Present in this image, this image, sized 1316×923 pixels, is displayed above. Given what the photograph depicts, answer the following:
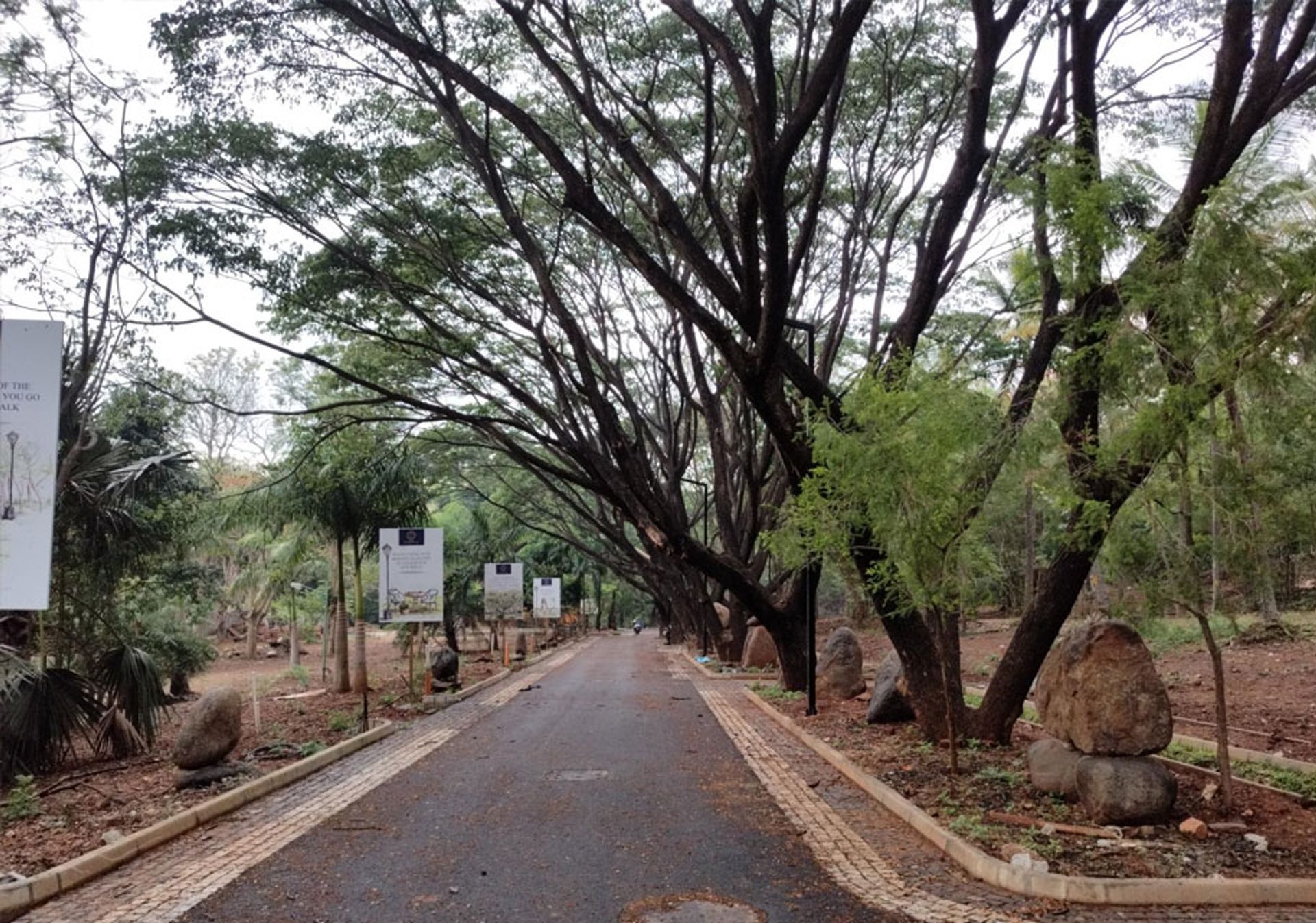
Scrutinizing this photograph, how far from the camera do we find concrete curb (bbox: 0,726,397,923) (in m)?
5.76

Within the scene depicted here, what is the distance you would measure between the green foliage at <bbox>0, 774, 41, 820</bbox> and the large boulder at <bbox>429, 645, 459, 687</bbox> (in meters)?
10.7

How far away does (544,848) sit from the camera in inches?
265

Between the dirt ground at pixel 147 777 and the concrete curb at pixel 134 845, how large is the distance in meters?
0.21

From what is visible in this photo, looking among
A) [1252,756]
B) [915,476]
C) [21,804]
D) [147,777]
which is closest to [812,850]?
[915,476]

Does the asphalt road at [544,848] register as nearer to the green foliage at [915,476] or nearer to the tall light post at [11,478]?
the green foliage at [915,476]

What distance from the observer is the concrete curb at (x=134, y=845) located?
227 inches

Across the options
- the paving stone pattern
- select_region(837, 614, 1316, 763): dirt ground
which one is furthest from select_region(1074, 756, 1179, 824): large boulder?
the paving stone pattern

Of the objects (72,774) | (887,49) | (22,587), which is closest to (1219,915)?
(22,587)

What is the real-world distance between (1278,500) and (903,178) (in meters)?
10.2

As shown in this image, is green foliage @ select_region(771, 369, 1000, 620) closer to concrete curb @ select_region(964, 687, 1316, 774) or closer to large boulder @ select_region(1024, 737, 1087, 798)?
large boulder @ select_region(1024, 737, 1087, 798)

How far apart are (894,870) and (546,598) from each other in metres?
28.2

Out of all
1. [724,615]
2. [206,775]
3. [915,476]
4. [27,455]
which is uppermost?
[27,455]

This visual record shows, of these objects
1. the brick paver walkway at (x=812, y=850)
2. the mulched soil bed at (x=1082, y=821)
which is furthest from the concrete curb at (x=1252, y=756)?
the brick paver walkway at (x=812, y=850)

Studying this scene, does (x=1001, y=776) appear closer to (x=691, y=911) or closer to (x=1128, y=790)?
(x=1128, y=790)
